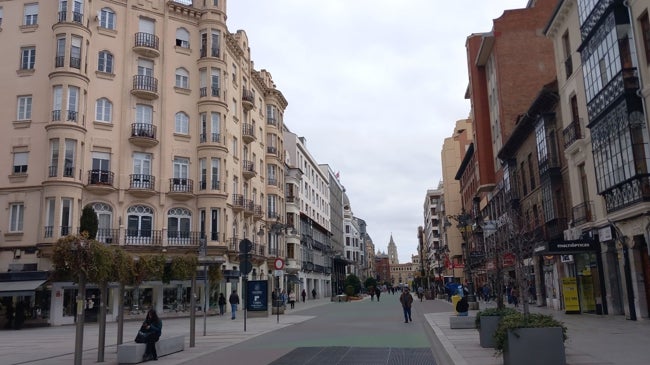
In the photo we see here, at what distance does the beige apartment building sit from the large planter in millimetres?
28910

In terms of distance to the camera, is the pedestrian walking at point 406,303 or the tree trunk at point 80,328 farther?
the pedestrian walking at point 406,303

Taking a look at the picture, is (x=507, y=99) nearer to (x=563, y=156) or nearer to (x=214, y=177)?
(x=563, y=156)

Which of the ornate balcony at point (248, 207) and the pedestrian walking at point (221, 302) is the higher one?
the ornate balcony at point (248, 207)

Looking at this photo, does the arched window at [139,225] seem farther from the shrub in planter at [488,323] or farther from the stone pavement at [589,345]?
the shrub in planter at [488,323]

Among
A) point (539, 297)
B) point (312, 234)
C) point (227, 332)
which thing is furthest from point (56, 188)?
point (312, 234)

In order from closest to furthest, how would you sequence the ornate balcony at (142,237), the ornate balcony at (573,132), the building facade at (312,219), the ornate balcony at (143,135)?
the ornate balcony at (573,132), the ornate balcony at (142,237), the ornate balcony at (143,135), the building facade at (312,219)

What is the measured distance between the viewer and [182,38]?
4044 cm

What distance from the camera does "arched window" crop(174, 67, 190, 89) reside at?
131ft

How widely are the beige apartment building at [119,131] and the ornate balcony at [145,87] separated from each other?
9 centimetres

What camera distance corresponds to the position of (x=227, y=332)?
22.3 metres

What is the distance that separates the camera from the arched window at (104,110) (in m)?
36.5

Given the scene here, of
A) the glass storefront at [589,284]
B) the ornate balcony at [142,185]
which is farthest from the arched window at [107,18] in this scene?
the glass storefront at [589,284]

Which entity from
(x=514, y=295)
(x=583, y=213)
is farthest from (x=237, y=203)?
(x=583, y=213)

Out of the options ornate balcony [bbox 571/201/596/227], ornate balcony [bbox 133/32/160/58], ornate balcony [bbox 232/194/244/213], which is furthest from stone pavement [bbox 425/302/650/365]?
ornate balcony [bbox 133/32/160/58]
